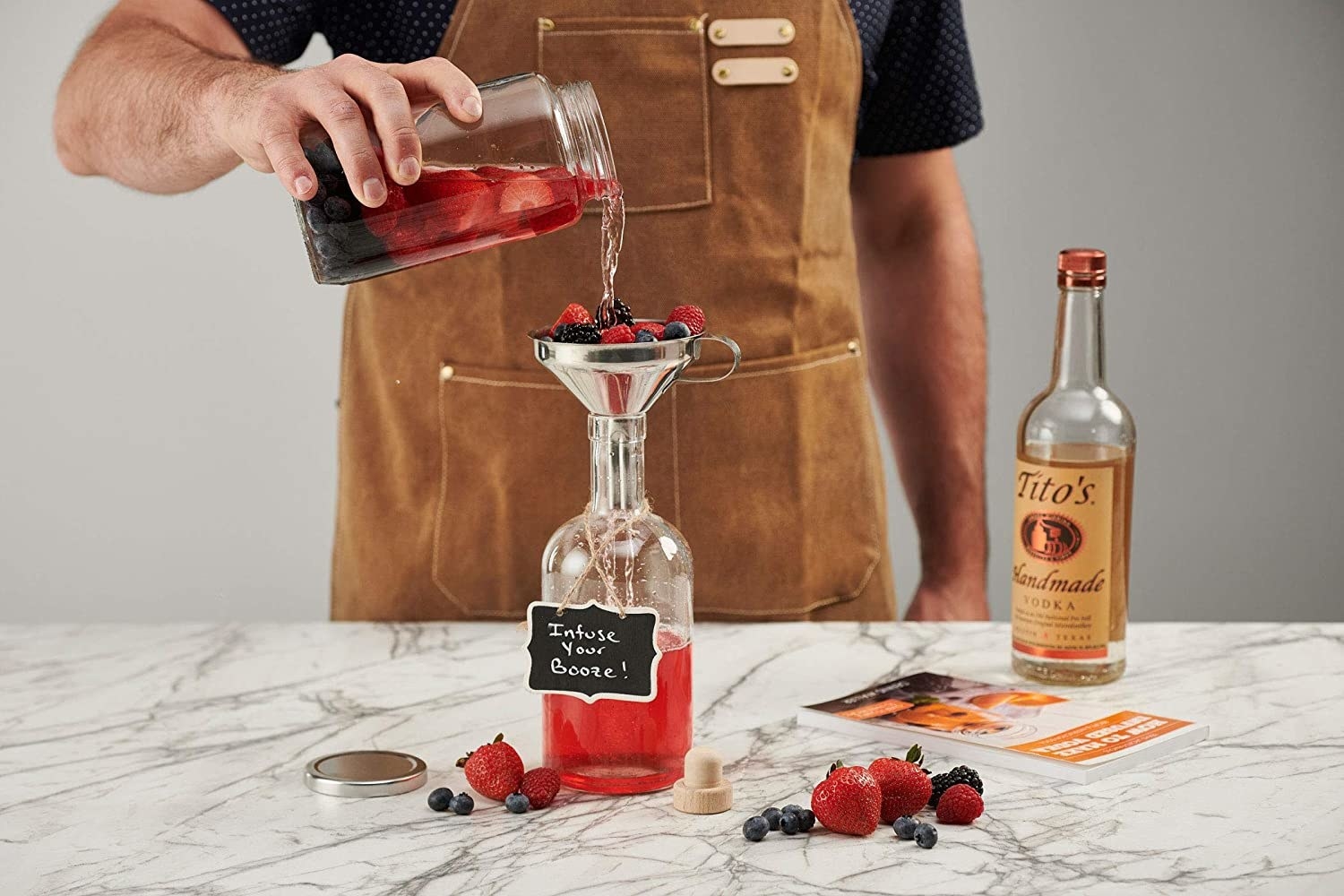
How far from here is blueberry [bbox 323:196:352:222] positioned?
1.09 m

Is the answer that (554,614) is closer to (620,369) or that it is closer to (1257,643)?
(620,369)

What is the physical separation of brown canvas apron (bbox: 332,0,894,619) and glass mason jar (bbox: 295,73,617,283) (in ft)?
1.58

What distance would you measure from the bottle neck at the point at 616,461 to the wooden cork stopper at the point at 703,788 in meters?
0.17

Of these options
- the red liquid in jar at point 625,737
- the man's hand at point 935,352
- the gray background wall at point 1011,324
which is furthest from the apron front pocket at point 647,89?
the gray background wall at point 1011,324

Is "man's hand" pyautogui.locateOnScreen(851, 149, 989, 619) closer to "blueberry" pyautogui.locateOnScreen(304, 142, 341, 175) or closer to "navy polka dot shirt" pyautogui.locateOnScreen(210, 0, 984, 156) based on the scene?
"navy polka dot shirt" pyautogui.locateOnScreen(210, 0, 984, 156)

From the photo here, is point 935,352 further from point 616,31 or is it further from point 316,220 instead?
point 316,220

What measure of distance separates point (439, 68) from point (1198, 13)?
2.35 metres

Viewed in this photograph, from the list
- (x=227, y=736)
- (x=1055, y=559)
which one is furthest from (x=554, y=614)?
(x=1055, y=559)

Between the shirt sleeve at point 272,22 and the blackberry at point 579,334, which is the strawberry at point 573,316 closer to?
the blackberry at point 579,334

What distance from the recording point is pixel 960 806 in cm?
98

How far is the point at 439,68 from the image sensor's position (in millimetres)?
1104

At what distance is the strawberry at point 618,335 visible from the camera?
3.30 feet

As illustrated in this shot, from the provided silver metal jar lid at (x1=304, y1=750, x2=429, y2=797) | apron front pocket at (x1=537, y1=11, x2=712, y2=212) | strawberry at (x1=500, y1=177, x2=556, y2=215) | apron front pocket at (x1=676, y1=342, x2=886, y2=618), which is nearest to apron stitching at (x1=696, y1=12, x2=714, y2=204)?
apron front pocket at (x1=537, y1=11, x2=712, y2=212)

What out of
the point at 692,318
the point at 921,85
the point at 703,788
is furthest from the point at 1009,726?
the point at 921,85
